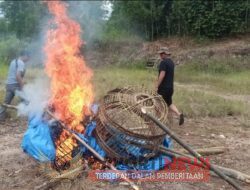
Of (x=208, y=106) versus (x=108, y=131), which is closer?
(x=108, y=131)

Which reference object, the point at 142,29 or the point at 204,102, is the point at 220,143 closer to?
the point at 204,102

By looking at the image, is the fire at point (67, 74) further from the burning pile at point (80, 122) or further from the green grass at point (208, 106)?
the green grass at point (208, 106)

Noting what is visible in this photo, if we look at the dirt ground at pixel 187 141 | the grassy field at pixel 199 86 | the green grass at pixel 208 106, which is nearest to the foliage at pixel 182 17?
the grassy field at pixel 199 86

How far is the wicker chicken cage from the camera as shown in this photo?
234 inches

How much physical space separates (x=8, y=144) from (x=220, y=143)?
414 centimetres

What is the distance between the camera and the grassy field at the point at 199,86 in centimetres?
1096

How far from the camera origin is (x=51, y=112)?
6.82 m

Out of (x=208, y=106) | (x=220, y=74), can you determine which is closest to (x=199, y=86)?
(x=220, y=74)

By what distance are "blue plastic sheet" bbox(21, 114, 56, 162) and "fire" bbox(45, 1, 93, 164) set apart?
6.0 inches

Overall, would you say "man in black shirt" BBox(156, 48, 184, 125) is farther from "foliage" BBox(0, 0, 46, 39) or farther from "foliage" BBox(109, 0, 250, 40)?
"foliage" BBox(109, 0, 250, 40)

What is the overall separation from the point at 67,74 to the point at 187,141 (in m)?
2.82

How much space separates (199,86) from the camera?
1661 cm

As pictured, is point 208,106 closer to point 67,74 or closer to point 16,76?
point 16,76

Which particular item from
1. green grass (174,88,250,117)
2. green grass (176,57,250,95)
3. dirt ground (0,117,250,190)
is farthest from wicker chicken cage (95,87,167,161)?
green grass (176,57,250,95)
